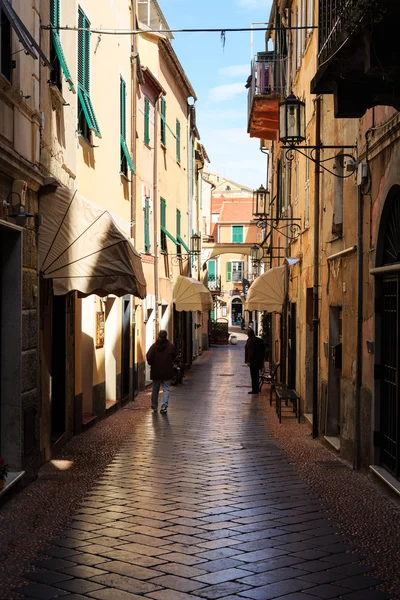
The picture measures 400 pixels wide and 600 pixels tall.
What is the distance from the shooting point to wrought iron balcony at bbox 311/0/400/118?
20.7 feet

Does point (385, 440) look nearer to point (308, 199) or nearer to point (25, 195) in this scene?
point (25, 195)

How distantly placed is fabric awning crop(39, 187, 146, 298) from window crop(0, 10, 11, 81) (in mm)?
1749

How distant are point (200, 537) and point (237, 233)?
73081 mm

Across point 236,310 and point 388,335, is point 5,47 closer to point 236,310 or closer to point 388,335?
point 388,335

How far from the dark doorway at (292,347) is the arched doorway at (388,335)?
31.8 feet

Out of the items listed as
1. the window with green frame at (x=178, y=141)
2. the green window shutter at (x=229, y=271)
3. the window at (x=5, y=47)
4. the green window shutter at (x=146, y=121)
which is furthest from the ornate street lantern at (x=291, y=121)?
the green window shutter at (x=229, y=271)

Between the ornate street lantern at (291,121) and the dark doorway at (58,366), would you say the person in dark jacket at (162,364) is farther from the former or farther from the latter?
the ornate street lantern at (291,121)

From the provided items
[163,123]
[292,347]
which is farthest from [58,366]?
[163,123]

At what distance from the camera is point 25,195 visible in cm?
902

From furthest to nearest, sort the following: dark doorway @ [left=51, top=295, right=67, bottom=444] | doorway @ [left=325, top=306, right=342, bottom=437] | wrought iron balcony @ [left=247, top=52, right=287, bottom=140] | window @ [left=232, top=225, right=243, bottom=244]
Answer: window @ [left=232, top=225, right=243, bottom=244], wrought iron balcony @ [left=247, top=52, right=287, bottom=140], doorway @ [left=325, top=306, right=342, bottom=437], dark doorway @ [left=51, top=295, right=67, bottom=444]

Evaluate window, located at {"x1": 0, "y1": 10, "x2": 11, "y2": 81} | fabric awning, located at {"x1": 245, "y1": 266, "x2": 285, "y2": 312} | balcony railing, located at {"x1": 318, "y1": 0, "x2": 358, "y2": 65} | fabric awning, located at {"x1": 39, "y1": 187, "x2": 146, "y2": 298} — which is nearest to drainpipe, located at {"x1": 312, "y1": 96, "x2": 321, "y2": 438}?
fabric awning, located at {"x1": 39, "y1": 187, "x2": 146, "y2": 298}

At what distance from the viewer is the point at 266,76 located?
74.0ft

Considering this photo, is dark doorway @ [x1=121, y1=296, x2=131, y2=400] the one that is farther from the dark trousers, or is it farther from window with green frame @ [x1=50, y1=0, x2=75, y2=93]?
window with green frame @ [x1=50, y1=0, x2=75, y2=93]

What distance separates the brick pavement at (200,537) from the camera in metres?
5.71
